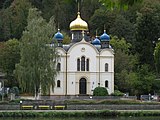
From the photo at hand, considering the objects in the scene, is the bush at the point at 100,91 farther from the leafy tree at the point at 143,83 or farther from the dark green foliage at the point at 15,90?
the dark green foliage at the point at 15,90

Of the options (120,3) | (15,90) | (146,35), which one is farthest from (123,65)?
(120,3)

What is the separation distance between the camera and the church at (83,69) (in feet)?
176

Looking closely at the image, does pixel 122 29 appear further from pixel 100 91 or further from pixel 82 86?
pixel 100 91

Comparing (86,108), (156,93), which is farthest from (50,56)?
(156,93)

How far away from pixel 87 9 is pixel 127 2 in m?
77.9

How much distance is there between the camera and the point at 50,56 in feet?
154

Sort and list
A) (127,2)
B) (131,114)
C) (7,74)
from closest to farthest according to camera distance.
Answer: (127,2), (131,114), (7,74)

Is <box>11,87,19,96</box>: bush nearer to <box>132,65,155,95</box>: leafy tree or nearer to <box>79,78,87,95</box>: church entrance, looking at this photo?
<box>79,78,87,95</box>: church entrance

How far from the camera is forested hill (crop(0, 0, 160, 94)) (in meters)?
56.6

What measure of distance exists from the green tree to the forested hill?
362mm

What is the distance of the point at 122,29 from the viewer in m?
71.0

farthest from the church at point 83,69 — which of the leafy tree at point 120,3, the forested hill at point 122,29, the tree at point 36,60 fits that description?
the leafy tree at point 120,3

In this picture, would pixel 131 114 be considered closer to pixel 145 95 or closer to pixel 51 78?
pixel 51 78

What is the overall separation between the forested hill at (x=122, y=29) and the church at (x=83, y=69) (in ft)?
9.27
